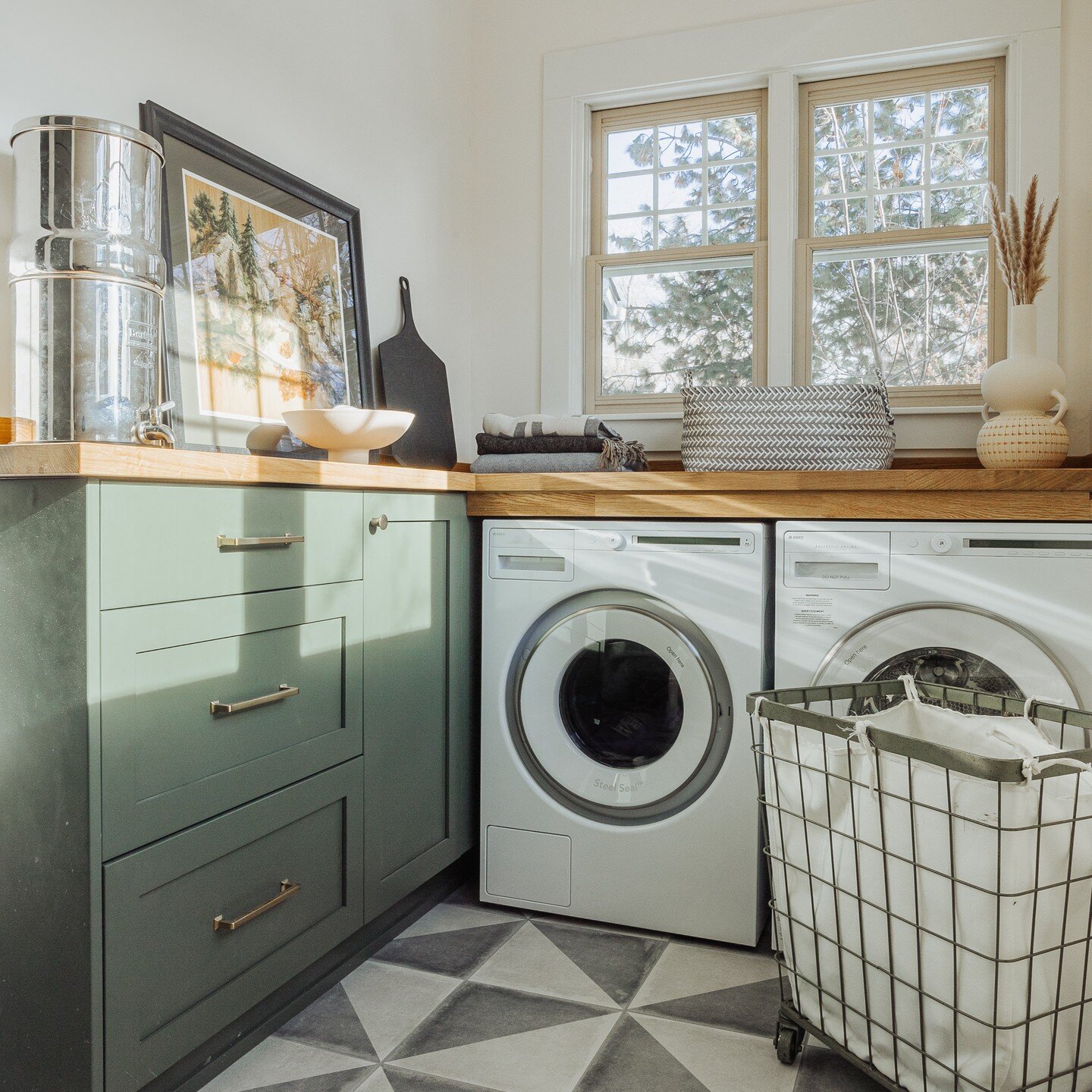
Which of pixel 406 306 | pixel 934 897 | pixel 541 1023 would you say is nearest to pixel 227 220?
pixel 406 306

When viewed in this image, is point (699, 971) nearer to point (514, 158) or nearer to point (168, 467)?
point (168, 467)

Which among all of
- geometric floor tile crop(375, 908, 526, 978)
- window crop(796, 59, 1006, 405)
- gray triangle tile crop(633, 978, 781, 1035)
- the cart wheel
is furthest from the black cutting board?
the cart wheel

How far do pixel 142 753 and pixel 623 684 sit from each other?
0.99 meters

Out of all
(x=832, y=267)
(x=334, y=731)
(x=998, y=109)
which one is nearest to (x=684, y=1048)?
(x=334, y=731)

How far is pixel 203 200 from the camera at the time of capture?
176 centimetres

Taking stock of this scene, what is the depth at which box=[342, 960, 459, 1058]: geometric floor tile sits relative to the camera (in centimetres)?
150

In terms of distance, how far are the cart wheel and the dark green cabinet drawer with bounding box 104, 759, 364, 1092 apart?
734 mm

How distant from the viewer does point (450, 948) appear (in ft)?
5.95


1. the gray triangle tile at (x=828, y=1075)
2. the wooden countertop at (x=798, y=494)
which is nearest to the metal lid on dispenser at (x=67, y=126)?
the wooden countertop at (x=798, y=494)

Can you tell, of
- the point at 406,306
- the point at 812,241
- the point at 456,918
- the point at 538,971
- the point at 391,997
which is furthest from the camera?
the point at 812,241

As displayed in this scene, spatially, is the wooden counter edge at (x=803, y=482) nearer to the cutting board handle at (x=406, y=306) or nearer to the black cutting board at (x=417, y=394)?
the black cutting board at (x=417, y=394)

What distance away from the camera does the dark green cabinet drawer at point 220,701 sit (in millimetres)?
1126

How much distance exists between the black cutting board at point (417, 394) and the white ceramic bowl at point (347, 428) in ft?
1.70

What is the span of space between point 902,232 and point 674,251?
62 centimetres
